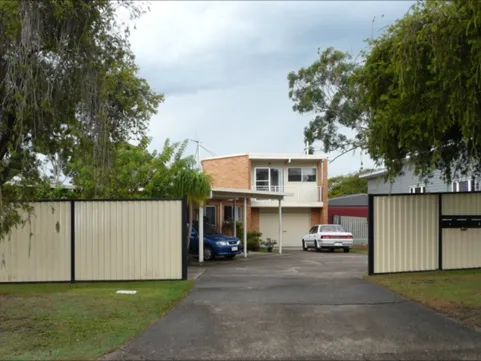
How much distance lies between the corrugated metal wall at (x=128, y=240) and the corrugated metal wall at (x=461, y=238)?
7024 mm

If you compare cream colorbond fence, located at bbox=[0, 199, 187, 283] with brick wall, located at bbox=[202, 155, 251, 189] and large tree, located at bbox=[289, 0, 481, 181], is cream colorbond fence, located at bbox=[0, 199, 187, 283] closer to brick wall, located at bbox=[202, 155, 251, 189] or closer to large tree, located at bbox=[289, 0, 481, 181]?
large tree, located at bbox=[289, 0, 481, 181]

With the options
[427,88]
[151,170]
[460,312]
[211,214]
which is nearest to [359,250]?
[211,214]

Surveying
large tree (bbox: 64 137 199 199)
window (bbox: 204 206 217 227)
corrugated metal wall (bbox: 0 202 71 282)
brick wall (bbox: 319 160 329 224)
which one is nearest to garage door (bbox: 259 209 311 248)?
brick wall (bbox: 319 160 329 224)

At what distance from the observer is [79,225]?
42.6ft

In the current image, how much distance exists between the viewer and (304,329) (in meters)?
7.57

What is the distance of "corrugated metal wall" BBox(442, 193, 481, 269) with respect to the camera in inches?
531

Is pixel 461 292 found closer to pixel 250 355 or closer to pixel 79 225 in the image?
pixel 250 355

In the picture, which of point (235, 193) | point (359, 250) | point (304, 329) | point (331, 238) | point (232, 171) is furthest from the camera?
point (232, 171)

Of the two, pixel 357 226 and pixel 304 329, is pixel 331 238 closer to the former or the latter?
pixel 357 226

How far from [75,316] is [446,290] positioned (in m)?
7.26

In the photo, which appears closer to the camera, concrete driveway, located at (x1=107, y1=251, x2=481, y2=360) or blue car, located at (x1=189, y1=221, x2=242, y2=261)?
concrete driveway, located at (x1=107, y1=251, x2=481, y2=360)

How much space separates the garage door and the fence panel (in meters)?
2.74

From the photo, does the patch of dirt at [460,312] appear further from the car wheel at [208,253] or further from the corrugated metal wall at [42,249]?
the car wheel at [208,253]

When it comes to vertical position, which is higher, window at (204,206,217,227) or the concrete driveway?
window at (204,206,217,227)
